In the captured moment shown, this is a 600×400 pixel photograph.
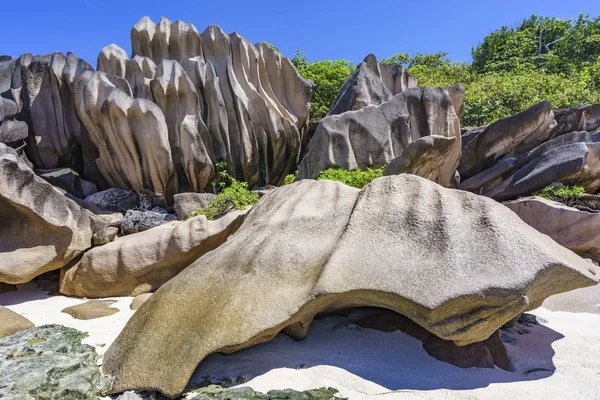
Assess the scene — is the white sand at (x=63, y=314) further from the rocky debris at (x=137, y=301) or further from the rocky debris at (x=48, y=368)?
the rocky debris at (x=48, y=368)

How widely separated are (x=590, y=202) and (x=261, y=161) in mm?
6417

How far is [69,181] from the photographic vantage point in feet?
25.7

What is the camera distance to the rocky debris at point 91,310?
4089mm

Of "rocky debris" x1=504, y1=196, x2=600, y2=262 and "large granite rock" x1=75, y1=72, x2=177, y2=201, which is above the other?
"large granite rock" x1=75, y1=72, x2=177, y2=201

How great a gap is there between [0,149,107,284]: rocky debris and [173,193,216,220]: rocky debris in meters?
1.84

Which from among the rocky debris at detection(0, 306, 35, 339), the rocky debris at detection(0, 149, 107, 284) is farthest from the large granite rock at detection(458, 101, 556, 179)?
the rocky debris at detection(0, 306, 35, 339)

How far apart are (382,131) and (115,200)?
5.42m

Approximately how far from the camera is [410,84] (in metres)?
10.9

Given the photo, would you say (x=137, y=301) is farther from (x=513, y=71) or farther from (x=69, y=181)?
(x=513, y=71)

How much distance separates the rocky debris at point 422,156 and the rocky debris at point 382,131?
30.7 inches

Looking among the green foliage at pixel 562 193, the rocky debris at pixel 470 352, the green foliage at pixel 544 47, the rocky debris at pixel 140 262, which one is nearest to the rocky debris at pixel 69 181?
the rocky debris at pixel 140 262

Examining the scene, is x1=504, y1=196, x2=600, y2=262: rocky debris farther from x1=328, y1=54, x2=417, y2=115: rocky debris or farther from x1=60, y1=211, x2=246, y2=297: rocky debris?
x1=60, y1=211, x2=246, y2=297: rocky debris

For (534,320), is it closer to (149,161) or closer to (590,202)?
(590,202)

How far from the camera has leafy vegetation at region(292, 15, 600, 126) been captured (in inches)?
466
